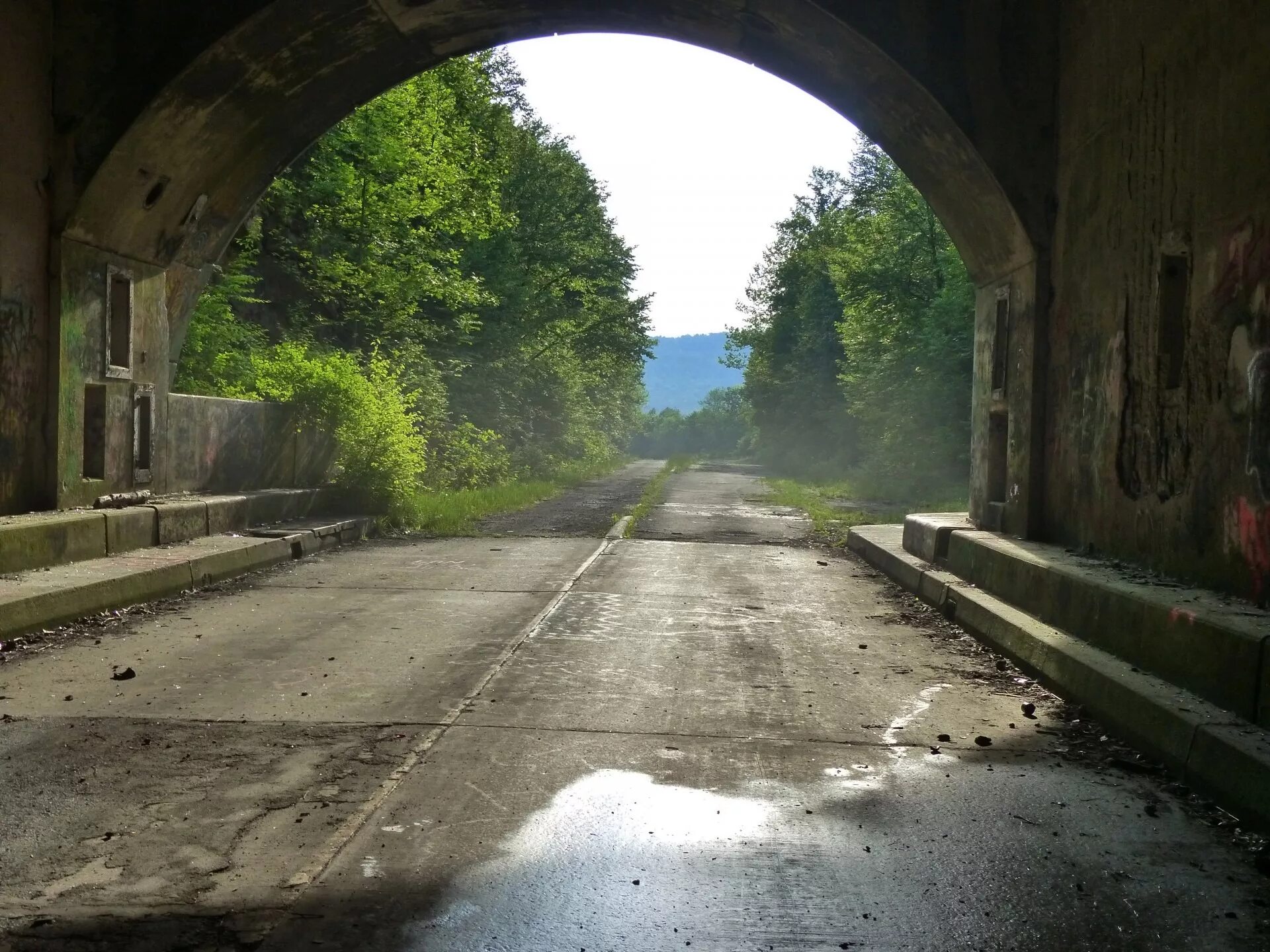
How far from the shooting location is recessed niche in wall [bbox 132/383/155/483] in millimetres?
A: 11586

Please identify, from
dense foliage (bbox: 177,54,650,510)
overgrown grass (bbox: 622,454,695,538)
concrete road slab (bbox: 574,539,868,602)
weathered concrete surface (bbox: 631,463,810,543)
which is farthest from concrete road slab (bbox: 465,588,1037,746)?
dense foliage (bbox: 177,54,650,510)

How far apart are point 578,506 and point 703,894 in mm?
19963

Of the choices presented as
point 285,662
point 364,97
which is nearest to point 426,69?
point 364,97

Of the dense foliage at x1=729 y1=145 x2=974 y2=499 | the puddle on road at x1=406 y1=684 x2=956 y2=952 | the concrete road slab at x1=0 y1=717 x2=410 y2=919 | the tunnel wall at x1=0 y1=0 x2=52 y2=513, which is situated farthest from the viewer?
the dense foliage at x1=729 y1=145 x2=974 y2=499

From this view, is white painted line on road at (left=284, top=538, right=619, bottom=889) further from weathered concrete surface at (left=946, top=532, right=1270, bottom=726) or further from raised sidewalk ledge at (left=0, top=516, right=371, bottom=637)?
weathered concrete surface at (left=946, top=532, right=1270, bottom=726)

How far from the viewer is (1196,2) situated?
22.6 ft

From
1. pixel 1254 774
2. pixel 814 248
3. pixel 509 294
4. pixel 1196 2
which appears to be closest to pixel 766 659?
pixel 1254 774

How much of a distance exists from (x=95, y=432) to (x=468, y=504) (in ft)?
32.9

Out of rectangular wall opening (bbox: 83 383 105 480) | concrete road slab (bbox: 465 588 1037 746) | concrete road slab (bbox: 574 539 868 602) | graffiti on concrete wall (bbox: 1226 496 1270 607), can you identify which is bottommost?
concrete road slab (bbox: 574 539 868 602)

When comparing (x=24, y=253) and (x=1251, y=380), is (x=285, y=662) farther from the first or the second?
(x=1251, y=380)

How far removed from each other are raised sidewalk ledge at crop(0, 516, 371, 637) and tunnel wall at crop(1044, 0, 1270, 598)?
703 cm

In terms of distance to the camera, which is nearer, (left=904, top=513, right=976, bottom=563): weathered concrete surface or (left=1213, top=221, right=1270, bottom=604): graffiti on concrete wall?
(left=1213, top=221, right=1270, bottom=604): graffiti on concrete wall

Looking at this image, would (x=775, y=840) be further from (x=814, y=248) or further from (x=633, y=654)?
(x=814, y=248)

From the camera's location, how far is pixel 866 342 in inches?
1398
